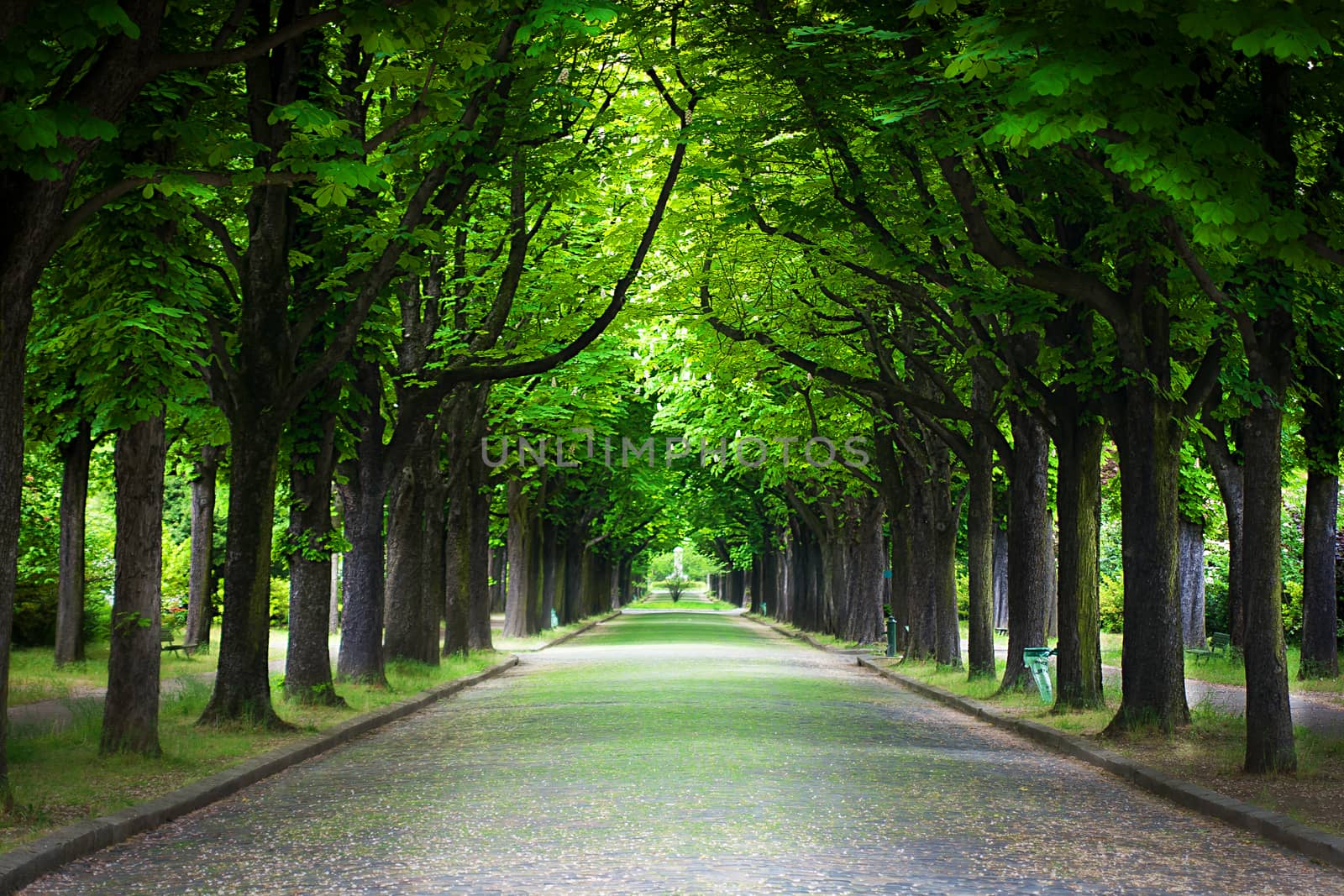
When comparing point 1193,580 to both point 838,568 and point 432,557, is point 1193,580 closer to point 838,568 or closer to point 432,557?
point 838,568

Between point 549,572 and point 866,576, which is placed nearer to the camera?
point 866,576

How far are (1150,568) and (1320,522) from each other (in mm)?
9912

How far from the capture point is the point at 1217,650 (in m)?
34.0

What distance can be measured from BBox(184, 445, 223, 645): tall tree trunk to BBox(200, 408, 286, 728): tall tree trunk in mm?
15330

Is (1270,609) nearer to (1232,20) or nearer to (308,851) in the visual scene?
(1232,20)

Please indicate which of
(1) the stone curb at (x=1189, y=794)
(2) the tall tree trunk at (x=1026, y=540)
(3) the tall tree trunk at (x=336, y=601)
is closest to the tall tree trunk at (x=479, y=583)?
(2) the tall tree trunk at (x=1026, y=540)

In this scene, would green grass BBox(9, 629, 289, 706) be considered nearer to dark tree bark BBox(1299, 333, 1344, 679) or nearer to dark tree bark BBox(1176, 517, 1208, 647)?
dark tree bark BBox(1299, 333, 1344, 679)

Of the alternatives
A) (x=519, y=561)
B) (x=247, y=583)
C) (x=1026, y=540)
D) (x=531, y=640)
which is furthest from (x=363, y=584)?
(x=531, y=640)

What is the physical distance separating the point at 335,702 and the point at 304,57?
7.84 metres

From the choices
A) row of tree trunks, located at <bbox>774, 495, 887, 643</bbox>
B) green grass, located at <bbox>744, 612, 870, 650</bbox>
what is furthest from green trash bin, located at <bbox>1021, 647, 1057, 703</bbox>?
green grass, located at <bbox>744, 612, 870, 650</bbox>

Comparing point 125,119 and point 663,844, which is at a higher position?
point 125,119

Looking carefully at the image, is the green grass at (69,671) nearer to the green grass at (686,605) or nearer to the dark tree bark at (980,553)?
the dark tree bark at (980,553)

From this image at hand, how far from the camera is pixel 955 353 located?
25.0 meters

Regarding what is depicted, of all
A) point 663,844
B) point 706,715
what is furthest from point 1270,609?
point 706,715
